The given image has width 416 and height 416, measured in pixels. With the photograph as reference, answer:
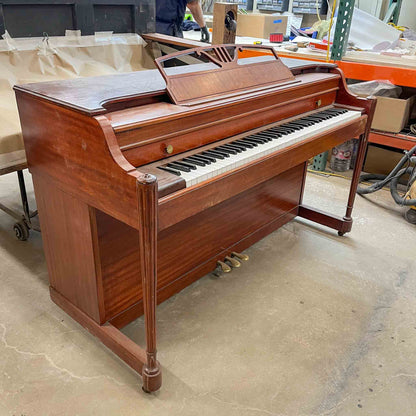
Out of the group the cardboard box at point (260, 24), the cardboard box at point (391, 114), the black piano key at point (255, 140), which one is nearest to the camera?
the black piano key at point (255, 140)

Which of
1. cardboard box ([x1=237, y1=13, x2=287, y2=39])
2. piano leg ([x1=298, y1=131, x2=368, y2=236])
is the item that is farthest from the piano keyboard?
cardboard box ([x1=237, y1=13, x2=287, y2=39])

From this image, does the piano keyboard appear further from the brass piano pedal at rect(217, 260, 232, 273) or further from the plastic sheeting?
the plastic sheeting

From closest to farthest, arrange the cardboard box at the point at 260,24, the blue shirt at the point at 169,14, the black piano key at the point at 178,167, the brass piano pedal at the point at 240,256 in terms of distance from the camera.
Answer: the black piano key at the point at 178,167 → the brass piano pedal at the point at 240,256 → the blue shirt at the point at 169,14 → the cardboard box at the point at 260,24

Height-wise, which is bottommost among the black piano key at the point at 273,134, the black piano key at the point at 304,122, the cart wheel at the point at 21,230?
the cart wheel at the point at 21,230

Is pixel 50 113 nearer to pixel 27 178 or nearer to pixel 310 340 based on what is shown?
pixel 310 340

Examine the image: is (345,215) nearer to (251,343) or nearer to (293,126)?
(293,126)

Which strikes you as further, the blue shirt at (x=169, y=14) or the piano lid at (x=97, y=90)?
the blue shirt at (x=169, y=14)

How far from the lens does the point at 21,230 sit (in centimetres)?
250

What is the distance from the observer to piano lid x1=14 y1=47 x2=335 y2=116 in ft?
4.58

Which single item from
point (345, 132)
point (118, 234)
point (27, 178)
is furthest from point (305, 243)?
point (27, 178)

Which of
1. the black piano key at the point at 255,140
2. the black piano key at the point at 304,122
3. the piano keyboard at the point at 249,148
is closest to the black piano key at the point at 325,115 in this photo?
the piano keyboard at the point at 249,148

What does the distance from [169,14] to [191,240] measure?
2.41m

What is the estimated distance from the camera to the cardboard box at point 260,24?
5293mm

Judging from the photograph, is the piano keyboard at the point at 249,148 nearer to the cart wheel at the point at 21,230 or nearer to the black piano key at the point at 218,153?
the black piano key at the point at 218,153
